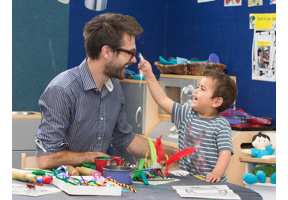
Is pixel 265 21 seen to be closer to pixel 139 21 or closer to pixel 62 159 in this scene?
pixel 139 21

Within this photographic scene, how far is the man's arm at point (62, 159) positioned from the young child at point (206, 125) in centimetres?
47

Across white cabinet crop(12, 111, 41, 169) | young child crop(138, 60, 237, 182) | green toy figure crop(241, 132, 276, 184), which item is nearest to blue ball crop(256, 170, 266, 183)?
green toy figure crop(241, 132, 276, 184)

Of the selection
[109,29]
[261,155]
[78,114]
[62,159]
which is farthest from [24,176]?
[261,155]

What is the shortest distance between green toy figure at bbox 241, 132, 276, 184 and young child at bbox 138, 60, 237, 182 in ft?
2.15

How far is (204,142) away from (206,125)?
9 cm

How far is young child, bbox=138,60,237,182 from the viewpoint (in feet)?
6.74

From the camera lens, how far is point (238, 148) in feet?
9.73

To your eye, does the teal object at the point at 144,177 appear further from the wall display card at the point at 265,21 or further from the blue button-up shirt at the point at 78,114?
the wall display card at the point at 265,21

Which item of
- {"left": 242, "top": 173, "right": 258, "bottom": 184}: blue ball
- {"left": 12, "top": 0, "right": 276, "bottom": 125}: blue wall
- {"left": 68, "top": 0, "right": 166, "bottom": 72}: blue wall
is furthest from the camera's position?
{"left": 68, "top": 0, "right": 166, "bottom": 72}: blue wall

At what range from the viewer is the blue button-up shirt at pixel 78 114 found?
2021mm

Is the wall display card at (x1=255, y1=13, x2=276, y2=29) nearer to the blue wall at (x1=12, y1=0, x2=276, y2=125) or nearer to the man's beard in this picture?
the blue wall at (x1=12, y1=0, x2=276, y2=125)

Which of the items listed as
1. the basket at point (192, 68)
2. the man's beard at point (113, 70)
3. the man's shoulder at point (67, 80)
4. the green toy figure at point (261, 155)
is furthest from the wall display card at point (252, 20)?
the man's shoulder at point (67, 80)
